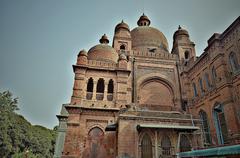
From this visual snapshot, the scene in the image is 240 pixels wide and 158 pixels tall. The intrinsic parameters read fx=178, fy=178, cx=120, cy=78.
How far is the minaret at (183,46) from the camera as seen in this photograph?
20102 millimetres

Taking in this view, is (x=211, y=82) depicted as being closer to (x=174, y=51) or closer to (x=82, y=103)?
(x=174, y=51)

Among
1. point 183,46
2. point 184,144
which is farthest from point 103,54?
point 184,144

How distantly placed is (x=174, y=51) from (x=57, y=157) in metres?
17.7

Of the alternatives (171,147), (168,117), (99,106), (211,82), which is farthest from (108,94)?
(211,82)

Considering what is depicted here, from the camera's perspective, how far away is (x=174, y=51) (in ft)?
71.0

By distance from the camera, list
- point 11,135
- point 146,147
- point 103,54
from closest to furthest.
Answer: point 146,147
point 103,54
point 11,135

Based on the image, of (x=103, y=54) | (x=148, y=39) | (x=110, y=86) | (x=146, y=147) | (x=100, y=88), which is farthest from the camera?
(x=148, y=39)

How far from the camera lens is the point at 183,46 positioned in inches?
823

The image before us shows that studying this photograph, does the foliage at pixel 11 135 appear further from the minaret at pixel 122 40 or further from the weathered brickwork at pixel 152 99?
the minaret at pixel 122 40

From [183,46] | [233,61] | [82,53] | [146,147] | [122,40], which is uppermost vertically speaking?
[122,40]

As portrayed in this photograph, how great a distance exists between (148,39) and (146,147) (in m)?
15.0

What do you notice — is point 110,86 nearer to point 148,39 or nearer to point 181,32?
point 148,39

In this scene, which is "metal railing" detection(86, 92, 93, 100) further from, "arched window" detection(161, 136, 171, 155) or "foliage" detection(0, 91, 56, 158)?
"foliage" detection(0, 91, 56, 158)

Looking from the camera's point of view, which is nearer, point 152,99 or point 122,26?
point 152,99
